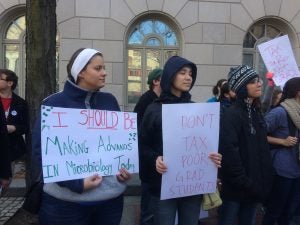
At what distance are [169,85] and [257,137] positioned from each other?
0.87m

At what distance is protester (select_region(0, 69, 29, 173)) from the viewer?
471 centimetres

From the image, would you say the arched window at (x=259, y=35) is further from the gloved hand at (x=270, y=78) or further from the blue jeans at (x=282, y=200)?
the blue jeans at (x=282, y=200)

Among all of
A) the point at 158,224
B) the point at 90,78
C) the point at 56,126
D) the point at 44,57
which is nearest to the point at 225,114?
the point at 158,224

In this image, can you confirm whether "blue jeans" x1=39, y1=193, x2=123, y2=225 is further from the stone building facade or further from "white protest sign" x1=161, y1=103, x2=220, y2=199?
the stone building facade

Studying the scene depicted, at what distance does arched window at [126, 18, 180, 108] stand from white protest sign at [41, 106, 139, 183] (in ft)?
22.0

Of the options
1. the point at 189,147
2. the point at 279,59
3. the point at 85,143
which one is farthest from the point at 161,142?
the point at 279,59

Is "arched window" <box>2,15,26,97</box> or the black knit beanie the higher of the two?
Result: "arched window" <box>2,15,26,97</box>

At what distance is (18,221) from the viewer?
4.93m

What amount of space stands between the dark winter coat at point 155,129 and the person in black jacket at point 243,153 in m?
0.46

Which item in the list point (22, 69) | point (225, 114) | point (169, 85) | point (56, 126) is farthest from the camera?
point (22, 69)

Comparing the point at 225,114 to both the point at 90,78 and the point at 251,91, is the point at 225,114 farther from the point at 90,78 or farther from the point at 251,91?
the point at 90,78

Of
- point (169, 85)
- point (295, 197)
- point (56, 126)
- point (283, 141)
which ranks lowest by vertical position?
point (295, 197)

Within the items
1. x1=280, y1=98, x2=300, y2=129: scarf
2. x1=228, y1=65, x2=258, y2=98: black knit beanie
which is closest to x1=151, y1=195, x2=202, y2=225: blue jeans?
x1=228, y1=65, x2=258, y2=98: black knit beanie

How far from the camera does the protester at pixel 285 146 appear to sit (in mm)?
4246
